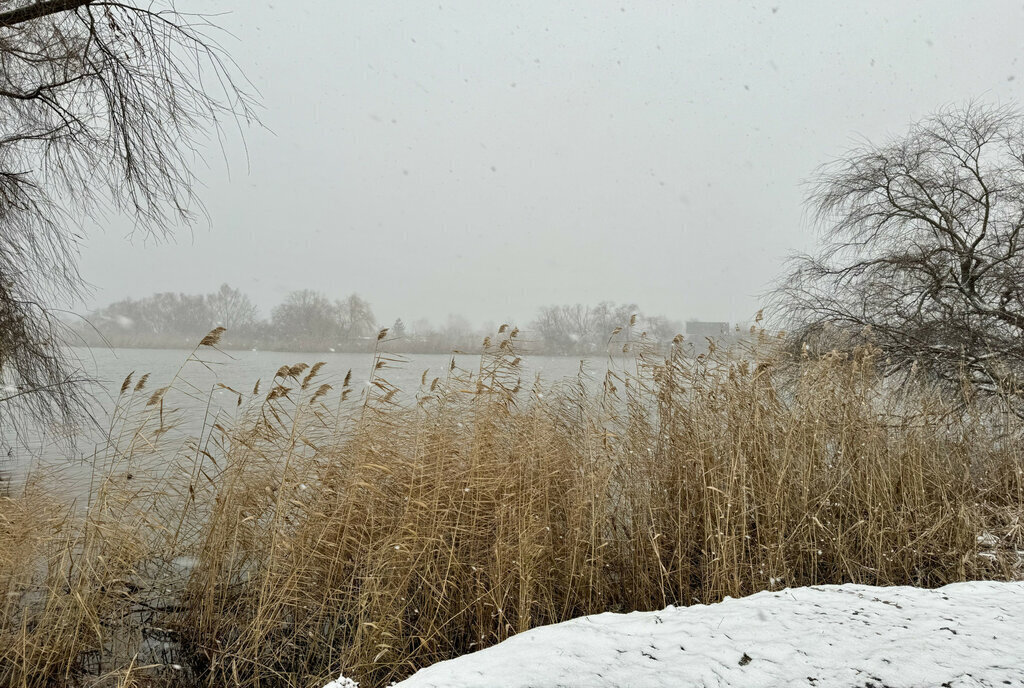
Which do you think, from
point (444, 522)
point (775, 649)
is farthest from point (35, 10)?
point (775, 649)

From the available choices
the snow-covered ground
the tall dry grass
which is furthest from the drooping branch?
the snow-covered ground

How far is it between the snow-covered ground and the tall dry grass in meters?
1.05

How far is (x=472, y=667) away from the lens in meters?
2.33

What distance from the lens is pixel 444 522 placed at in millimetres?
4133

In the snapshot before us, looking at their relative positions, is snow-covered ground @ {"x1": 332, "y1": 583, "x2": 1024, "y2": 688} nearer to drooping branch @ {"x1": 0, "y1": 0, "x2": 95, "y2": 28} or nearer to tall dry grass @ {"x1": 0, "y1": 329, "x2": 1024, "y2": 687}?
tall dry grass @ {"x1": 0, "y1": 329, "x2": 1024, "y2": 687}

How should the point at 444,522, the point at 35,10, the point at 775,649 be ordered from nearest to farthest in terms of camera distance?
1. the point at 775,649
2. the point at 444,522
3. the point at 35,10

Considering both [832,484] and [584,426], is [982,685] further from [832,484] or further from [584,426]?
[584,426]

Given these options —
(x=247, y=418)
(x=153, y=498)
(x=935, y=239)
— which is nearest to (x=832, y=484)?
(x=247, y=418)

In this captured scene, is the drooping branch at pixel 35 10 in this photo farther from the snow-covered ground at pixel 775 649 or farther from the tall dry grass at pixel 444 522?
the snow-covered ground at pixel 775 649

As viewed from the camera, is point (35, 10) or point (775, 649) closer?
point (775, 649)

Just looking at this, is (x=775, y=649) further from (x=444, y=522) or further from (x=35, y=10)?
(x=35, y=10)

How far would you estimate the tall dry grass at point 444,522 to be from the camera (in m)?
3.88

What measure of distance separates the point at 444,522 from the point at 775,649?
2.30 meters

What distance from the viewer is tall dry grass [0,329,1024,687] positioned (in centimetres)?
388
